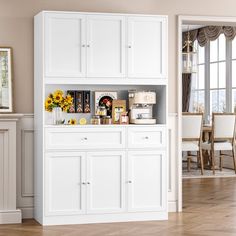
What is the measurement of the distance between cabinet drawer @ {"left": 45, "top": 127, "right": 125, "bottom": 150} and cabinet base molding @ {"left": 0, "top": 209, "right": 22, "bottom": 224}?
72cm

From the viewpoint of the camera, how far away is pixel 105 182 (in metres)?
5.84

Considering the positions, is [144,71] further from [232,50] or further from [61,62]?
[232,50]

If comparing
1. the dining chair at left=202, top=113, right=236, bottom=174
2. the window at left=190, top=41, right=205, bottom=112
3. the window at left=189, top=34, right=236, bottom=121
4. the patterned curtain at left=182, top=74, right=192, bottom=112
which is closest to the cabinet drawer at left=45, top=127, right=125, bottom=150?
the dining chair at left=202, top=113, right=236, bottom=174

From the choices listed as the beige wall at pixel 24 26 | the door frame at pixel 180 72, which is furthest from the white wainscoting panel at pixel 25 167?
the door frame at pixel 180 72

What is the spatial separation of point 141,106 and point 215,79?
557cm

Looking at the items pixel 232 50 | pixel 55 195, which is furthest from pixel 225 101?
pixel 55 195

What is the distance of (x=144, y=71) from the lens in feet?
19.7

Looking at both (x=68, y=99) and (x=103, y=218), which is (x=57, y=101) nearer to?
(x=68, y=99)

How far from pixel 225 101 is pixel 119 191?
5596mm

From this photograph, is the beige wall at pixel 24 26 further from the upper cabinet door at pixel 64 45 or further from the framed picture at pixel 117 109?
the framed picture at pixel 117 109

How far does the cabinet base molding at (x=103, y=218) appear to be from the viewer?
18.9 ft

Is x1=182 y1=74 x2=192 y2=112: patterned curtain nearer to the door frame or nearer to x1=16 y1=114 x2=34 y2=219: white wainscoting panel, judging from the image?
the door frame

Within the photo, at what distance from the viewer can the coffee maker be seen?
605 cm

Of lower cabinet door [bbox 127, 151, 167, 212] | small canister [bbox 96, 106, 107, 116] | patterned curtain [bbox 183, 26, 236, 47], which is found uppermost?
patterned curtain [bbox 183, 26, 236, 47]
